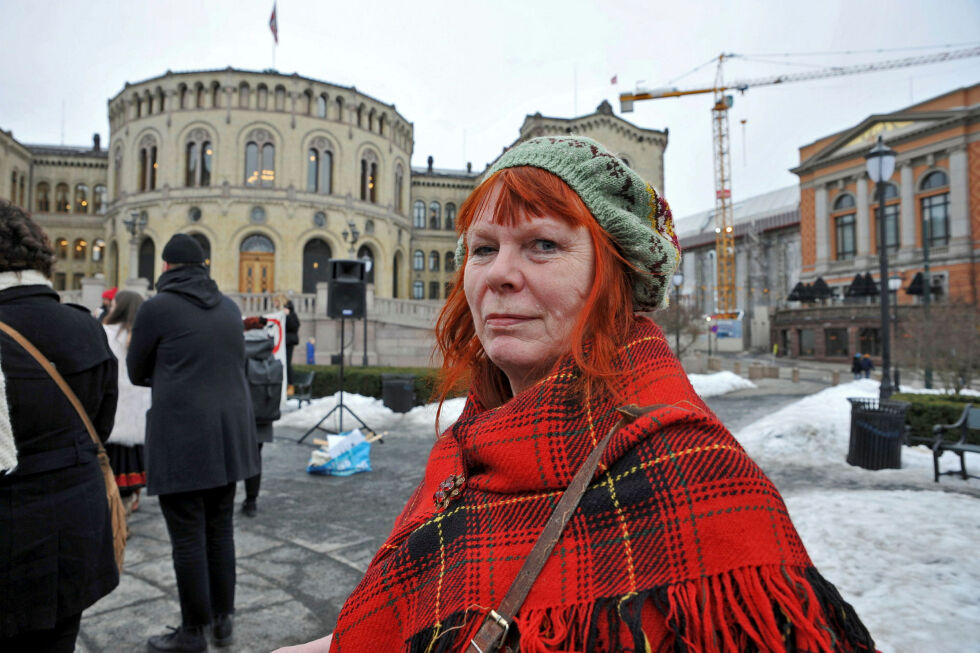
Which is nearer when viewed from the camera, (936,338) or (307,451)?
(307,451)

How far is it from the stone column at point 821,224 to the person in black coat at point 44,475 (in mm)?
48449

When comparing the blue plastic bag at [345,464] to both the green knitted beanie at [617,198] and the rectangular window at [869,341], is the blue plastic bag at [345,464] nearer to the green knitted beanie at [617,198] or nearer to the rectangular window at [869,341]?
the green knitted beanie at [617,198]

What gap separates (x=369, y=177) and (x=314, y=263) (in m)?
8.02

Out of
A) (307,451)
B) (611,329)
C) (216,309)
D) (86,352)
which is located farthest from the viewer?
(307,451)

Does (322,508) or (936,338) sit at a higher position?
(936,338)

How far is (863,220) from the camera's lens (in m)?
39.2

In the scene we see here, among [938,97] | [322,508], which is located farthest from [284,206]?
[938,97]

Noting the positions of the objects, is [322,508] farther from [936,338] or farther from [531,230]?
[936,338]

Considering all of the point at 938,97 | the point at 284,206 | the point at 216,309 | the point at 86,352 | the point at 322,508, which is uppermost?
the point at 938,97

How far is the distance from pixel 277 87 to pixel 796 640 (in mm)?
43121

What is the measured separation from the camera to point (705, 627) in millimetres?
835

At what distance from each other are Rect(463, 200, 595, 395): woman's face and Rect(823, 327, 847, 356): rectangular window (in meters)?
41.1

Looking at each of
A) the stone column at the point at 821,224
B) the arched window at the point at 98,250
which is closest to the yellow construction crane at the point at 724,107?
the stone column at the point at 821,224

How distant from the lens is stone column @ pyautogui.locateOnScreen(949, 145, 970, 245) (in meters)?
34.1
